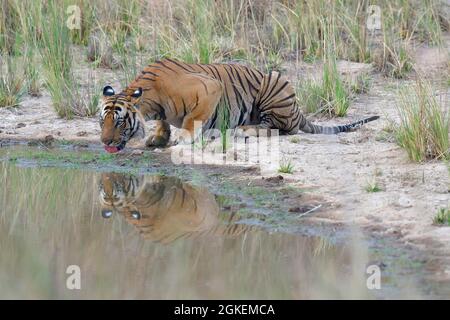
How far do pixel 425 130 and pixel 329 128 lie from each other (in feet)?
5.75

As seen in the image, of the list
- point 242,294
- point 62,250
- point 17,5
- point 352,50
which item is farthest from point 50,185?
point 352,50

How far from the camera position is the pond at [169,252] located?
215 inches

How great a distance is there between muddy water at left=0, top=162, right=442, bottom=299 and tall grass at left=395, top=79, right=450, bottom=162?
1.55m

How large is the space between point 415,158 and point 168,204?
6.18 feet

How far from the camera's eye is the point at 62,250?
623cm

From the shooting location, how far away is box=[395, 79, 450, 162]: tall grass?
7.60 m

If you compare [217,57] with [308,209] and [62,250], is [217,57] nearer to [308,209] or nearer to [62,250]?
[308,209]

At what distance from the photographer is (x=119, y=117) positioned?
845 centimetres

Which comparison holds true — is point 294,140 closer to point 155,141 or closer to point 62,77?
point 155,141

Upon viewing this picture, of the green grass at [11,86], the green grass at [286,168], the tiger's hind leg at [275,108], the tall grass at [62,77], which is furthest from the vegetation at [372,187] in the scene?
the green grass at [11,86]

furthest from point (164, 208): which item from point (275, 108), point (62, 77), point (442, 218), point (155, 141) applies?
point (62, 77)

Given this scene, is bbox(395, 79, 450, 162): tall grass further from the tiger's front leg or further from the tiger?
the tiger's front leg

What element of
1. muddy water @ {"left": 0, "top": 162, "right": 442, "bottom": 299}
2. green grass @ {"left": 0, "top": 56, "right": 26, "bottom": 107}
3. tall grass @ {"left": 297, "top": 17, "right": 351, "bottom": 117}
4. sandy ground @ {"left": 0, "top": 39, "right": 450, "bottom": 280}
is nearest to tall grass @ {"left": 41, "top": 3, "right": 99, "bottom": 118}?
sandy ground @ {"left": 0, "top": 39, "right": 450, "bottom": 280}
